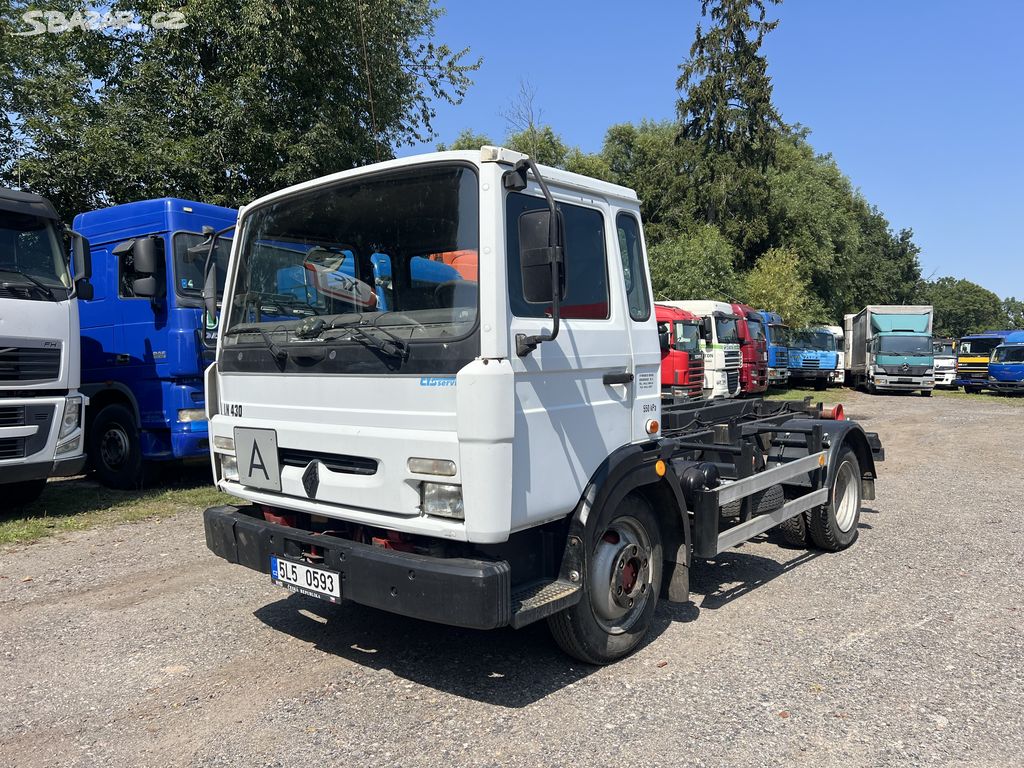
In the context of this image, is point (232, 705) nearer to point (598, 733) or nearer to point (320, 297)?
point (598, 733)

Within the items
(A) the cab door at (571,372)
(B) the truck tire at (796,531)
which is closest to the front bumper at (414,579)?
(A) the cab door at (571,372)

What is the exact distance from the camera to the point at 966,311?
3452 inches

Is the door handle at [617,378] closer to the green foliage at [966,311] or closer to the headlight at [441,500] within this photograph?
the headlight at [441,500]

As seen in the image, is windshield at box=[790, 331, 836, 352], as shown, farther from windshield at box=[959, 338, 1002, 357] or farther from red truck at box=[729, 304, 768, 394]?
red truck at box=[729, 304, 768, 394]

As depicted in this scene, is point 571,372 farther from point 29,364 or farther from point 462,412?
point 29,364

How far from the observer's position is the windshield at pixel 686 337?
61.5 feet

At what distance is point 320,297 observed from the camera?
4.11 metres

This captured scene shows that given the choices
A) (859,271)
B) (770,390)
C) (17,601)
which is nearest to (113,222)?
(17,601)

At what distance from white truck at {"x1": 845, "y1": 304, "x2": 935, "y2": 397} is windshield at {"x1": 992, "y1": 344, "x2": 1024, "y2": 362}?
250 cm

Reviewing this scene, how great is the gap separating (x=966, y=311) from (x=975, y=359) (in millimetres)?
66365

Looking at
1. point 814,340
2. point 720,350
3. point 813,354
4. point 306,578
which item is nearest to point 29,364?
point 306,578

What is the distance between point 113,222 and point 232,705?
7.60 metres

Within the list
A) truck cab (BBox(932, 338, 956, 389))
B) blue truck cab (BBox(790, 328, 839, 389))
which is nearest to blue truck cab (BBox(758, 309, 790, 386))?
blue truck cab (BBox(790, 328, 839, 389))

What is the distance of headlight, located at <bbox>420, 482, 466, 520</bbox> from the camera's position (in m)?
3.44
